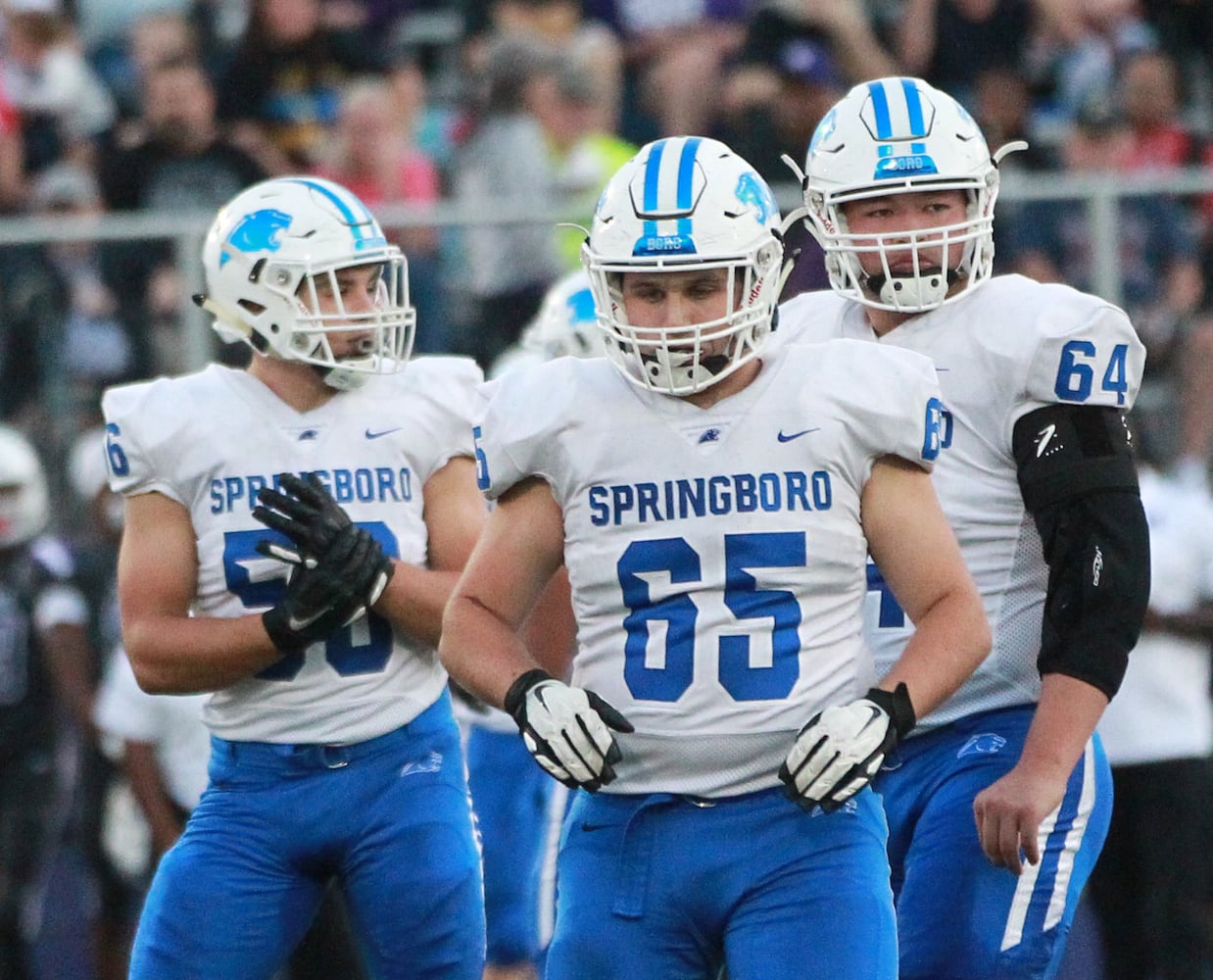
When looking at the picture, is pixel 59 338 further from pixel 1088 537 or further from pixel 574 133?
pixel 1088 537

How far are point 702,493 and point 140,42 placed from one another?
20.4 feet

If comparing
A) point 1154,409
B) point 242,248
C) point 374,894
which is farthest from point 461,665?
point 1154,409

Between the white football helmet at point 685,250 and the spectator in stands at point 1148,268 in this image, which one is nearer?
the white football helmet at point 685,250

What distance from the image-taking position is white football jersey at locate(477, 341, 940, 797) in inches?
133

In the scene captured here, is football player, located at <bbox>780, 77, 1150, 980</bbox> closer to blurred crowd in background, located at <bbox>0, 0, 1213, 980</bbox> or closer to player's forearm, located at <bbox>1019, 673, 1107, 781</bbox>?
player's forearm, located at <bbox>1019, 673, 1107, 781</bbox>

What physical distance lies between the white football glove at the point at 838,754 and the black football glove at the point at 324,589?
108 centimetres

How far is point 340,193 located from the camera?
4.48 m

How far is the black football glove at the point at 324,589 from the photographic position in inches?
158

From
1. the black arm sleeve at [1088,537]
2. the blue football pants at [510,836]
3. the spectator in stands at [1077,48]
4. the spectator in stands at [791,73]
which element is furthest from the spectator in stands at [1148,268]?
the black arm sleeve at [1088,537]

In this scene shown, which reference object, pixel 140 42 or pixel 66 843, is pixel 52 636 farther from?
pixel 140 42

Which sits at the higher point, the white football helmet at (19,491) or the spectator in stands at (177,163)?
the spectator in stands at (177,163)

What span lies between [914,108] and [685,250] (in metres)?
0.75

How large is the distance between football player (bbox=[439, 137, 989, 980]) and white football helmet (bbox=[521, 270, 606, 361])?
2.43 meters

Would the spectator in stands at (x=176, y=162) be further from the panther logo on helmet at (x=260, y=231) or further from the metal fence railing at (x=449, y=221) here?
the panther logo on helmet at (x=260, y=231)
